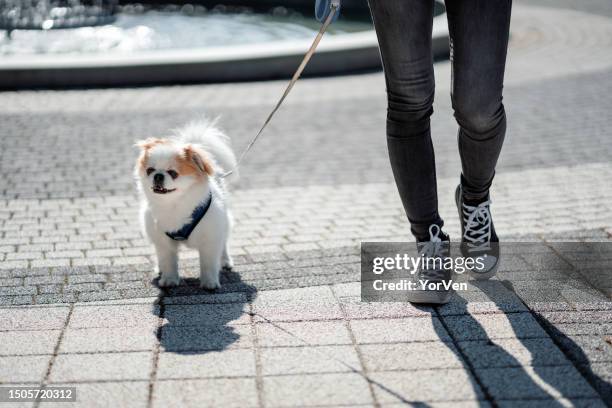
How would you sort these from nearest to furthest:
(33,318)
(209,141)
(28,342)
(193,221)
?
(28,342) < (33,318) < (193,221) < (209,141)

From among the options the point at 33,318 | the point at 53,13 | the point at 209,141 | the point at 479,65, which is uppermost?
the point at 479,65

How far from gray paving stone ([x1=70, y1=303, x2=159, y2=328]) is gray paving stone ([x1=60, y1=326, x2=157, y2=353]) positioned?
2.2 inches

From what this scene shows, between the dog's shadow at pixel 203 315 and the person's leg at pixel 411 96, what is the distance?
34.6 inches

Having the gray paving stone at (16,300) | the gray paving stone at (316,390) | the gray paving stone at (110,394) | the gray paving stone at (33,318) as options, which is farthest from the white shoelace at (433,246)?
the gray paving stone at (16,300)

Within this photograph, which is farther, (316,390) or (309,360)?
(309,360)

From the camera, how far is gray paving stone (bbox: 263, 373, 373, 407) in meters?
2.88

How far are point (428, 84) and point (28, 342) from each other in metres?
1.92

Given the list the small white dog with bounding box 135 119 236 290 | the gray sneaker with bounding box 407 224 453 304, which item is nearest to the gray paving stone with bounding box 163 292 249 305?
the small white dog with bounding box 135 119 236 290

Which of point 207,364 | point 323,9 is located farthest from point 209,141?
point 207,364

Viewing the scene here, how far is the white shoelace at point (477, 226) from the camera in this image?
155 inches

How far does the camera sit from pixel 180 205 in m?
3.98

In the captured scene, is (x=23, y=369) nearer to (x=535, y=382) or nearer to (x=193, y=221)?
(x=193, y=221)

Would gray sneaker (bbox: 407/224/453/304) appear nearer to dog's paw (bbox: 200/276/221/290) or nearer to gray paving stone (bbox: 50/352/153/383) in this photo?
dog's paw (bbox: 200/276/221/290)

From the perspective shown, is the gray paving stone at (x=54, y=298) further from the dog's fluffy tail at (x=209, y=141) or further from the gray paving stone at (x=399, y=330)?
the gray paving stone at (x=399, y=330)
